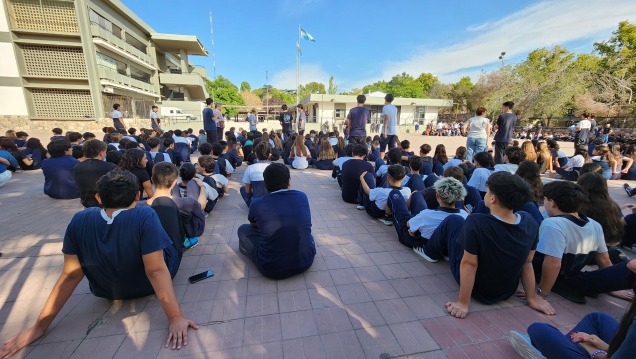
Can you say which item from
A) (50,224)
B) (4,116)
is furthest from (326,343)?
(4,116)

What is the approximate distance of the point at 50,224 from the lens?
4.14m

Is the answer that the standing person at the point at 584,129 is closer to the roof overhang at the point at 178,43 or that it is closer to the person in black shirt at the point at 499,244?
the person in black shirt at the point at 499,244

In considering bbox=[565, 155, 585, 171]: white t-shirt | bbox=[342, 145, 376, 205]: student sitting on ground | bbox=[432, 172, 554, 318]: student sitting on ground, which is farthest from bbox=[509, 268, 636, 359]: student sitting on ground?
bbox=[565, 155, 585, 171]: white t-shirt

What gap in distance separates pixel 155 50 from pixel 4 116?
1566 centimetres

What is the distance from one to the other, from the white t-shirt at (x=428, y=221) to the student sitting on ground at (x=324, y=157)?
5577 millimetres

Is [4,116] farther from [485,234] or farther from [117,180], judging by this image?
[485,234]

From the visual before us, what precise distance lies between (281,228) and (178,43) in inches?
1355

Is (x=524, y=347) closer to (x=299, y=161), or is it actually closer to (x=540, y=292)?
(x=540, y=292)

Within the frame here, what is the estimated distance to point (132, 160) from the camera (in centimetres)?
394

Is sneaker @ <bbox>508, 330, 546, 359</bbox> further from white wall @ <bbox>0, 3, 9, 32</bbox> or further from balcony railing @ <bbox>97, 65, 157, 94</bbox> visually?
white wall @ <bbox>0, 3, 9, 32</bbox>

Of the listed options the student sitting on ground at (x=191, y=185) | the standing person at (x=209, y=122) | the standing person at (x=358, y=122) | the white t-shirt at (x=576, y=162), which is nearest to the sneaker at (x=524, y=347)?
the student sitting on ground at (x=191, y=185)

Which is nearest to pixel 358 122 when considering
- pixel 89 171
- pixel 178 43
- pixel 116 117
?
pixel 89 171

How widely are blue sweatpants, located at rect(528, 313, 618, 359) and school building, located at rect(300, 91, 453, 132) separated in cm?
2516

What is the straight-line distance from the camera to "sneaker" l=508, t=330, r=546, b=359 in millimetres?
1724
